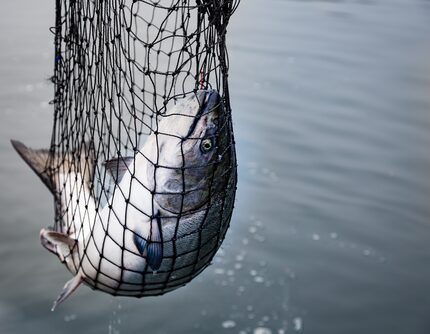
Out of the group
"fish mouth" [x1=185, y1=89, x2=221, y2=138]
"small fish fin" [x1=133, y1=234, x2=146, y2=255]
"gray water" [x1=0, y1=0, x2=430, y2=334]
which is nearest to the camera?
"fish mouth" [x1=185, y1=89, x2=221, y2=138]

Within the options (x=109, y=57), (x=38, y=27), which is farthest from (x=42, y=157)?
(x=38, y=27)

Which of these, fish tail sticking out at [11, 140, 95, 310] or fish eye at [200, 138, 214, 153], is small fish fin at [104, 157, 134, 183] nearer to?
fish tail sticking out at [11, 140, 95, 310]

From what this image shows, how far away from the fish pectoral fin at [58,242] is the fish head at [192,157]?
0.55 metres

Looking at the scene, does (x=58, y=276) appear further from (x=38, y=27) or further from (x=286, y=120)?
(x=38, y=27)

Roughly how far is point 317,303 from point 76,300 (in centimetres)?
255

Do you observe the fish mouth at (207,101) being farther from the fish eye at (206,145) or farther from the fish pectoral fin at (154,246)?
the fish pectoral fin at (154,246)

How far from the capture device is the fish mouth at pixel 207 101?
277 centimetres

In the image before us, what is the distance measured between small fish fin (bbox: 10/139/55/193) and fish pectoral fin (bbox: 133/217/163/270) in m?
1.02

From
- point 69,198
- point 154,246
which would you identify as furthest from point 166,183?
point 69,198

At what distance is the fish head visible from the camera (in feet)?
9.25

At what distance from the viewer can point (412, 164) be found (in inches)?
384

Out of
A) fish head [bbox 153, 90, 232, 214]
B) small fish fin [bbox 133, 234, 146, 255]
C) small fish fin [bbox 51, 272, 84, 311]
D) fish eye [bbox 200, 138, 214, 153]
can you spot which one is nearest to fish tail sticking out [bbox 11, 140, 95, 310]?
small fish fin [bbox 51, 272, 84, 311]

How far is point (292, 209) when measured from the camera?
8445 millimetres

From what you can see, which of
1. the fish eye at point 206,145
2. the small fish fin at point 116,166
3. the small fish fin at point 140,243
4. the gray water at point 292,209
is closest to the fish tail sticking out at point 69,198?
the small fish fin at point 116,166
